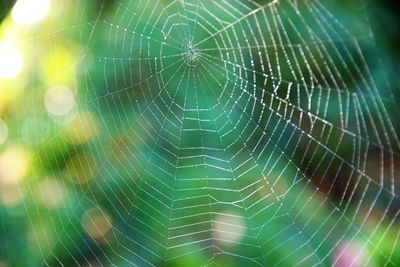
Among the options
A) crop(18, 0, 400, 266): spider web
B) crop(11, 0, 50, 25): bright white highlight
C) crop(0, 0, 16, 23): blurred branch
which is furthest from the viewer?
crop(18, 0, 400, 266): spider web

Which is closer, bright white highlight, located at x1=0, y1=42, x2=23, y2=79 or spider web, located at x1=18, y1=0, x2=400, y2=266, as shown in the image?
bright white highlight, located at x1=0, y1=42, x2=23, y2=79

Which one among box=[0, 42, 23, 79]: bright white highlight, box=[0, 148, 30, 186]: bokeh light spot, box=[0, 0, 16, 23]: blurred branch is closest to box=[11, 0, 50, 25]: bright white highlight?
box=[0, 42, 23, 79]: bright white highlight

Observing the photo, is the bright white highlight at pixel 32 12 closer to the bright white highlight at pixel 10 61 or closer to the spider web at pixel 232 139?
the bright white highlight at pixel 10 61

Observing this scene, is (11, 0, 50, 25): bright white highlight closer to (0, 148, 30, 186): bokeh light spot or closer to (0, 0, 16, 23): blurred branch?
(0, 148, 30, 186): bokeh light spot

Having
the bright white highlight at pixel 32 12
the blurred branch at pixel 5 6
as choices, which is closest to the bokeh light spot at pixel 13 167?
the bright white highlight at pixel 32 12

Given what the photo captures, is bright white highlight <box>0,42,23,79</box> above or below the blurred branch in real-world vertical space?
above

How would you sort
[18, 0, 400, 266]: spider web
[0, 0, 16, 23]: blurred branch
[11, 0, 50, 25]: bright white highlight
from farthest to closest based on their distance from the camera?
[18, 0, 400, 266]: spider web → [11, 0, 50, 25]: bright white highlight → [0, 0, 16, 23]: blurred branch

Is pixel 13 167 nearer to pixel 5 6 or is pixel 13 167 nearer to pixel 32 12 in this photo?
pixel 32 12

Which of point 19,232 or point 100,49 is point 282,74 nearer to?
point 100,49
